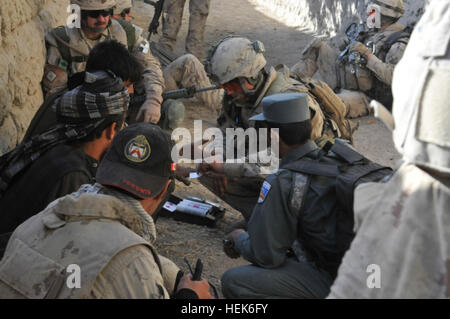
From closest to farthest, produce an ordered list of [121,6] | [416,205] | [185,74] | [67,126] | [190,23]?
[416,205], [67,126], [185,74], [121,6], [190,23]

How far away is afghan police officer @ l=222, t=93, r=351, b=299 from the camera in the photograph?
8.36 feet

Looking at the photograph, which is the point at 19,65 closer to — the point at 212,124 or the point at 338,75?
the point at 212,124

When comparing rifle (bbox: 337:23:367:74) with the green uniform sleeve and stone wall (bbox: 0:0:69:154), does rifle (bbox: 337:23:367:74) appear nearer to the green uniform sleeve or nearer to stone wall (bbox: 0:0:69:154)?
stone wall (bbox: 0:0:69:154)

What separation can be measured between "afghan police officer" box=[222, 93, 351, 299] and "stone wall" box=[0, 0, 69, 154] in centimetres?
177

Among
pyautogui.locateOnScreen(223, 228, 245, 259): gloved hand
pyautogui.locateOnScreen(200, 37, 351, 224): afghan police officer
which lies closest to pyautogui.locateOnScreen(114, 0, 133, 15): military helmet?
pyautogui.locateOnScreen(200, 37, 351, 224): afghan police officer

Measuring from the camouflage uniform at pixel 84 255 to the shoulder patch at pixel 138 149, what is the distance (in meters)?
0.20

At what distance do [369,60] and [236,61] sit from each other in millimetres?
3314

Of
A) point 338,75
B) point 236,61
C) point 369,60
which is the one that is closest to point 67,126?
point 236,61

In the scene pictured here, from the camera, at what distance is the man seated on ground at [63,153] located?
2480mm

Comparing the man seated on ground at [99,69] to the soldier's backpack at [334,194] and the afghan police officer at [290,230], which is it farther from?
the soldier's backpack at [334,194]

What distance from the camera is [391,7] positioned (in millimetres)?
6953

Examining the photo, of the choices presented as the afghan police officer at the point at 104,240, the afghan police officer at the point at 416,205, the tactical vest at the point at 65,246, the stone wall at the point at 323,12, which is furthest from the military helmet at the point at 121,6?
the afghan police officer at the point at 416,205

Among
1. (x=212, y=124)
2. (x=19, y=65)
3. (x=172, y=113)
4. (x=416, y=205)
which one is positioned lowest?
(x=212, y=124)

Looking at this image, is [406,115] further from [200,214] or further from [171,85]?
[171,85]
